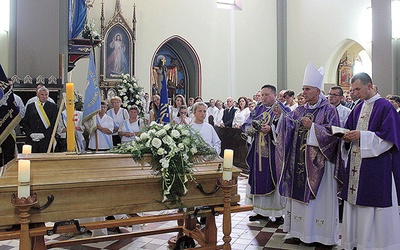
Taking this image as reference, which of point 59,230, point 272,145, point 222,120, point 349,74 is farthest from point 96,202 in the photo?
point 349,74

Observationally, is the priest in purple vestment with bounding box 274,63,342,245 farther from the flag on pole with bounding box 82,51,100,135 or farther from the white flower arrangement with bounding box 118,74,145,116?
the white flower arrangement with bounding box 118,74,145,116

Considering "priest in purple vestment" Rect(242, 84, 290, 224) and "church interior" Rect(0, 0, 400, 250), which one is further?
"church interior" Rect(0, 0, 400, 250)

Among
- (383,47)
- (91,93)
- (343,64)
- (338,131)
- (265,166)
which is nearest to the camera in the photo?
(338,131)

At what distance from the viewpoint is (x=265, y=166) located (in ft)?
19.7

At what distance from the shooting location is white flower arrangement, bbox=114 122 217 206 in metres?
3.60

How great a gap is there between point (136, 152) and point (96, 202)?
56cm

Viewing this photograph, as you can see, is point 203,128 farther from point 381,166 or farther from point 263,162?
point 381,166

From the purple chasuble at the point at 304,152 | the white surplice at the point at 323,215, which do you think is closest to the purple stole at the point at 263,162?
the purple chasuble at the point at 304,152

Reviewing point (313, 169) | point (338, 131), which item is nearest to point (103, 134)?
point (313, 169)

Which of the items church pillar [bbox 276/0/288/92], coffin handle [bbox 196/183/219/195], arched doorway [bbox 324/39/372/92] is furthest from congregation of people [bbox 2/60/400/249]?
church pillar [bbox 276/0/288/92]

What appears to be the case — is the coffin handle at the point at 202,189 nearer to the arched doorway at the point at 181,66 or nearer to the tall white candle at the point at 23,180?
the tall white candle at the point at 23,180

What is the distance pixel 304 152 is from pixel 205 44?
12821 millimetres

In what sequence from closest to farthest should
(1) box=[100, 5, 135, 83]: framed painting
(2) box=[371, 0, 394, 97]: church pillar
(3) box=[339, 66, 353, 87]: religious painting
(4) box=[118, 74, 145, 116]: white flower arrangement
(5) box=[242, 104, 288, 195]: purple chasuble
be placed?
(5) box=[242, 104, 288, 195]: purple chasuble < (2) box=[371, 0, 394, 97]: church pillar < (4) box=[118, 74, 145, 116]: white flower arrangement < (1) box=[100, 5, 135, 83]: framed painting < (3) box=[339, 66, 353, 87]: religious painting

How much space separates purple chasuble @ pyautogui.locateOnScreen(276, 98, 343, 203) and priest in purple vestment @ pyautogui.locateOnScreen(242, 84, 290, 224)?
0.48m
